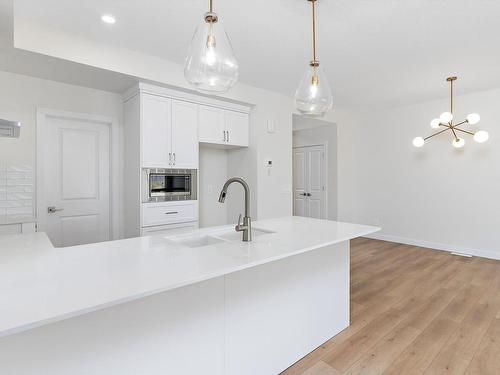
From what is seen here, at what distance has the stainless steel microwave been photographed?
10.7ft

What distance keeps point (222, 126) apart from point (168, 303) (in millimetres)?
2909

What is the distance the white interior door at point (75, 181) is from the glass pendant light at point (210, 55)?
2.46 m

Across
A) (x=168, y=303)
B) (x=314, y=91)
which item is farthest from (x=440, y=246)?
(x=168, y=303)

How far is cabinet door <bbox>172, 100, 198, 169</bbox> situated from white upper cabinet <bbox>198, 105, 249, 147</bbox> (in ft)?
0.35

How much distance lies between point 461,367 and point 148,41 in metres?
3.76

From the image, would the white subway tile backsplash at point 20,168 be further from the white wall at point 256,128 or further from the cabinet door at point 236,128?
the cabinet door at point 236,128

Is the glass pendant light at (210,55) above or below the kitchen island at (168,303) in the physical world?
above

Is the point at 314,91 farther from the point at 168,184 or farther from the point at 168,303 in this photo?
the point at 168,184

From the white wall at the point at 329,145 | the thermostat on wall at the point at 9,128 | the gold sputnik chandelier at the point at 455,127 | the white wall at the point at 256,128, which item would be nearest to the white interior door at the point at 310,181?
the white wall at the point at 329,145

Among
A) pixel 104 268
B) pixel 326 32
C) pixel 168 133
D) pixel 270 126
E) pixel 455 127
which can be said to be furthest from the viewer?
pixel 455 127

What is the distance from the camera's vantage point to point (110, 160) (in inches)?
141

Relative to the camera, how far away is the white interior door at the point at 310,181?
5.88m

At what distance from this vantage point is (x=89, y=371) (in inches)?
45.8

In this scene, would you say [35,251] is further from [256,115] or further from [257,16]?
[256,115]
